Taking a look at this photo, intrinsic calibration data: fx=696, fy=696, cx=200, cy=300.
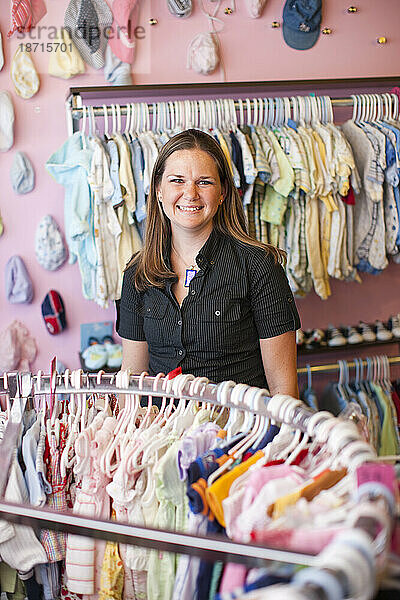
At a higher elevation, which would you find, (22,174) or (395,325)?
(22,174)

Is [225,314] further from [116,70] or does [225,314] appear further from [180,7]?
[180,7]

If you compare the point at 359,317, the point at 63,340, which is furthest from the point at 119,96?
the point at 359,317

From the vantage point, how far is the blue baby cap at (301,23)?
3268mm

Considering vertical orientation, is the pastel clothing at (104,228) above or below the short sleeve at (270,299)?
above

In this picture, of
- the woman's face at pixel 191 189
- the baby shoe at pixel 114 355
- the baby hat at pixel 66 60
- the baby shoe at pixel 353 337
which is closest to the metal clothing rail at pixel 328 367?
the baby shoe at pixel 353 337

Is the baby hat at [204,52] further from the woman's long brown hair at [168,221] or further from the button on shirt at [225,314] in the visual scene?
the button on shirt at [225,314]

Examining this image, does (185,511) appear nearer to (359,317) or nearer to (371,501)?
(371,501)

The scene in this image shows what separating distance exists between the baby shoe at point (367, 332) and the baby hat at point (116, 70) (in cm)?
158

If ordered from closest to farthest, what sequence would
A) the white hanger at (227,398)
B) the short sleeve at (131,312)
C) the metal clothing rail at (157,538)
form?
the metal clothing rail at (157,538) < the white hanger at (227,398) < the short sleeve at (131,312)

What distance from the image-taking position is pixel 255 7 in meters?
3.24

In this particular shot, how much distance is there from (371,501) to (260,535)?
0.15m

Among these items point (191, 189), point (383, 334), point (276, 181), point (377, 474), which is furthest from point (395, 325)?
point (377, 474)

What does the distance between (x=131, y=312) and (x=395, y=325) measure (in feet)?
5.52

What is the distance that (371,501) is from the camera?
32.4 inches
